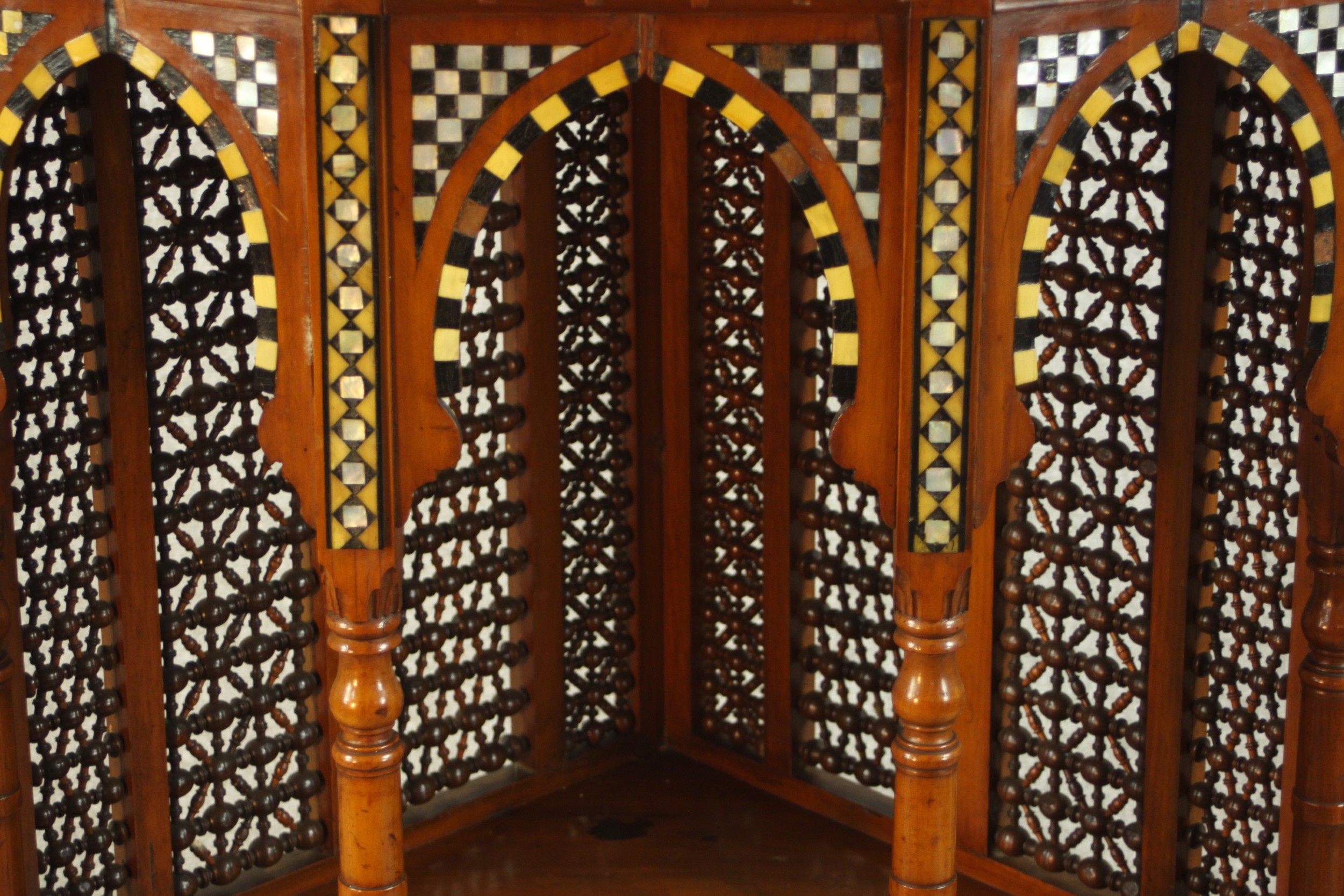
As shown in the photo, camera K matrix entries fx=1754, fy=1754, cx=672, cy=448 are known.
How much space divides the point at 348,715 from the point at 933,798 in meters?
1.00

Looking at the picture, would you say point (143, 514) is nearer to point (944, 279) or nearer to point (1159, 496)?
point (944, 279)

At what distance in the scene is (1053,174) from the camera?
276cm

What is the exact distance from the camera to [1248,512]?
10.9 ft

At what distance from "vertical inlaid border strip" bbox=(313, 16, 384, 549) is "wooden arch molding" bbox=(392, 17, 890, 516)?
60 mm

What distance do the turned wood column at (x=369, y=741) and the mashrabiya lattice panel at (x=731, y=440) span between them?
1207 millimetres

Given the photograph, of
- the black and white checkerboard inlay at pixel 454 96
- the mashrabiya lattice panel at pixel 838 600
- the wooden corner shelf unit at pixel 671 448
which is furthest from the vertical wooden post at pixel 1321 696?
the black and white checkerboard inlay at pixel 454 96

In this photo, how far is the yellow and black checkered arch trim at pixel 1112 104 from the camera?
2752 millimetres

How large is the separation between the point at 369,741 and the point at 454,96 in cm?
107

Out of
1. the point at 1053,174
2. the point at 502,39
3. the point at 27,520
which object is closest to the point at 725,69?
the point at 502,39

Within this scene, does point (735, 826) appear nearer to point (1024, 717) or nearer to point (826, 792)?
point (826, 792)

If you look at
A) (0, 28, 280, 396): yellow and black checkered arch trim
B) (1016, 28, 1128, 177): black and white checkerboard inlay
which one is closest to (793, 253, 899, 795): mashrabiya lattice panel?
(1016, 28, 1128, 177): black and white checkerboard inlay

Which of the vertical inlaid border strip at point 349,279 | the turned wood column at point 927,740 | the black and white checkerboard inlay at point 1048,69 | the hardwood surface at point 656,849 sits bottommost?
the hardwood surface at point 656,849

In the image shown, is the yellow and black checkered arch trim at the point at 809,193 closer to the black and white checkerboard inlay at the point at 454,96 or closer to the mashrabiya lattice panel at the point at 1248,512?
the black and white checkerboard inlay at the point at 454,96

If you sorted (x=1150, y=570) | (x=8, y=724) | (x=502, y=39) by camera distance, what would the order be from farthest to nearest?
(x=1150, y=570) → (x=8, y=724) → (x=502, y=39)
